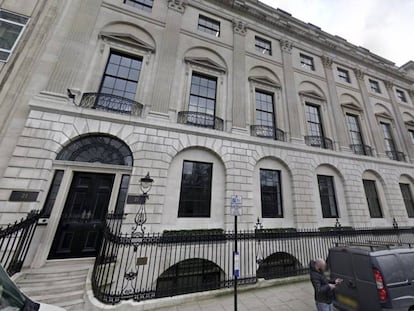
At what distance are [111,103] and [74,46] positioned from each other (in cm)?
322

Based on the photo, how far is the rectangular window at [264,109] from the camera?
1129 cm

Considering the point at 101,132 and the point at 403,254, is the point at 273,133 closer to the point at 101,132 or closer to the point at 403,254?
the point at 403,254

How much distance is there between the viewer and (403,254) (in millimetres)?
3961

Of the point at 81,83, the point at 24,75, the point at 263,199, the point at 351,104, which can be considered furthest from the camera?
the point at 351,104

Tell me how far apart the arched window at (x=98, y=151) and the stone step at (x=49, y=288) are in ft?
13.7

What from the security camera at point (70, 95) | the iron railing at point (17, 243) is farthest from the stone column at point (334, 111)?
the iron railing at point (17, 243)

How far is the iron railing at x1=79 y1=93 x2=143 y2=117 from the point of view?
766 centimetres

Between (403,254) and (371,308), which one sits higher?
(403,254)

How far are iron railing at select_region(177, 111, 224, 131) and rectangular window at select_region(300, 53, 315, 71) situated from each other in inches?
409

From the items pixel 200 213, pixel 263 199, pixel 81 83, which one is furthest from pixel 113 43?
pixel 263 199

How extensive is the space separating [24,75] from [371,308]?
13458 mm

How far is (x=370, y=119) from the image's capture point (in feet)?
48.2

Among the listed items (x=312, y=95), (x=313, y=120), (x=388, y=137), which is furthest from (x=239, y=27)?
(x=388, y=137)

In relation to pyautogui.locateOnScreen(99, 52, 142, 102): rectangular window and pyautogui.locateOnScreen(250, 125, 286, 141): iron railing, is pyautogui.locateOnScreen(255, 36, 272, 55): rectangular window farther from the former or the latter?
pyautogui.locateOnScreen(99, 52, 142, 102): rectangular window
